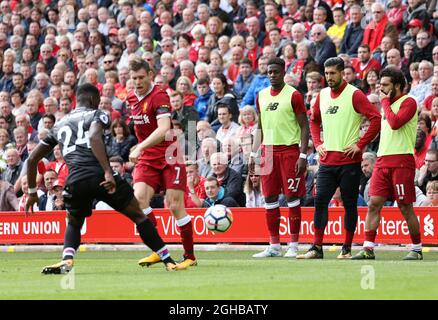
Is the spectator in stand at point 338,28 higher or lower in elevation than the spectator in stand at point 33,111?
higher

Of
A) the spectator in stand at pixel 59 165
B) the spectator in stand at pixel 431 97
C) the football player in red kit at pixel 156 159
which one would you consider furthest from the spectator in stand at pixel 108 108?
the football player in red kit at pixel 156 159

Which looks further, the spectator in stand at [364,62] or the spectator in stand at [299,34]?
the spectator in stand at [299,34]

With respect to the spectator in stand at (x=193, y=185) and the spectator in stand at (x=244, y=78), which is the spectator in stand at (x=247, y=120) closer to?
the spectator in stand at (x=193, y=185)

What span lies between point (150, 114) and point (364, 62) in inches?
325

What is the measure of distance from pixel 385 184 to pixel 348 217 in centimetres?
67

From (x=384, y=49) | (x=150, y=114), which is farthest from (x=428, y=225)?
(x=150, y=114)

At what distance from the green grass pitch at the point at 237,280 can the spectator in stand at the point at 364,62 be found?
6.07 metres

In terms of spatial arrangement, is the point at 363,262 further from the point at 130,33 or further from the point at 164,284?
the point at 130,33

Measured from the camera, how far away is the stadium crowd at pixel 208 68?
19.6m

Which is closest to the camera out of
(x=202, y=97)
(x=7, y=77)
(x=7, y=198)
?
(x=7, y=198)

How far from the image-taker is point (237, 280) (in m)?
11.3

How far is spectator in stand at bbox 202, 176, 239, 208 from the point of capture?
19203 mm

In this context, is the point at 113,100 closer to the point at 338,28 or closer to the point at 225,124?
the point at 225,124

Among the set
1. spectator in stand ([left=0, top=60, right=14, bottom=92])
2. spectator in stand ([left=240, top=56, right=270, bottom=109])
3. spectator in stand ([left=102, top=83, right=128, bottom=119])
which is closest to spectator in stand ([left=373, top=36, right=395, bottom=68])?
spectator in stand ([left=240, top=56, right=270, bottom=109])
